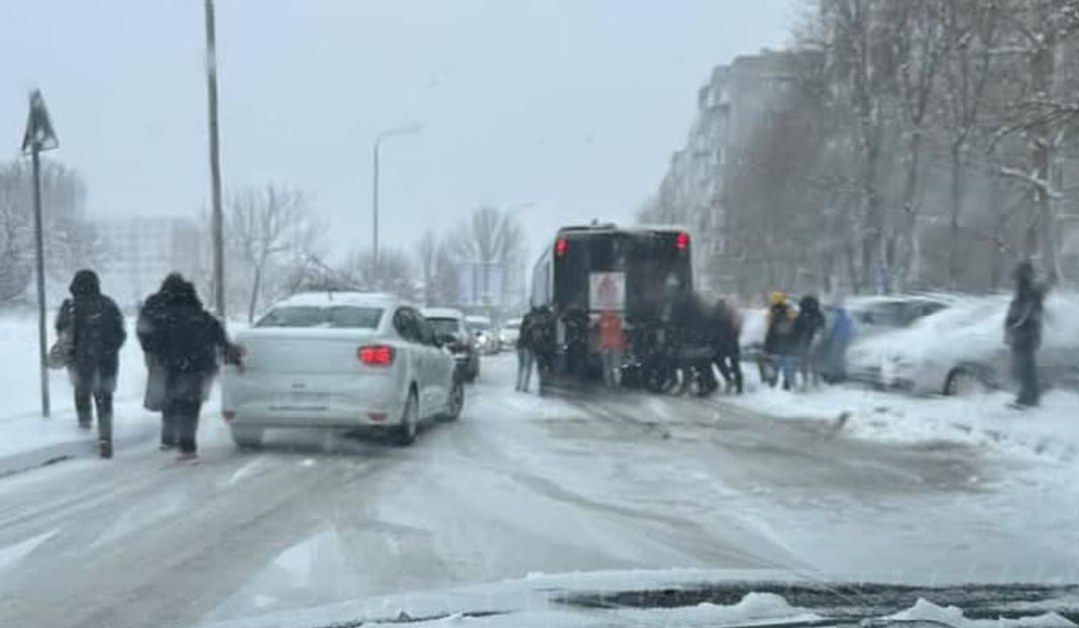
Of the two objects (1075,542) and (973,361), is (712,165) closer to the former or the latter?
(973,361)

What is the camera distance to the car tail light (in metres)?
11.8

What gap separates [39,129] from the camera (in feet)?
41.6

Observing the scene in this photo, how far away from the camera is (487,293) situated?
67.0 meters

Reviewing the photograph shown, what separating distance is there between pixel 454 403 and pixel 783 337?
22.2ft

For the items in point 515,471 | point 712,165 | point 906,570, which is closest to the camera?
point 906,570

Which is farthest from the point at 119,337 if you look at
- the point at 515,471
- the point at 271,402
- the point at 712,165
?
the point at 712,165

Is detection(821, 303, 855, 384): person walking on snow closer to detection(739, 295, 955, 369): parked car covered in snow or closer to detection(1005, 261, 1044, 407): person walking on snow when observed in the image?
detection(739, 295, 955, 369): parked car covered in snow

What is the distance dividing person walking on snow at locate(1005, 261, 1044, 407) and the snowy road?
2.49 m

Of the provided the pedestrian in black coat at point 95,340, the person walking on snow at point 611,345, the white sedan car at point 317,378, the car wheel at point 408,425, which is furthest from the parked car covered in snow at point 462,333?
the pedestrian in black coat at point 95,340

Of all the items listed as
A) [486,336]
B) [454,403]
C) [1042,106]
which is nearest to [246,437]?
[454,403]

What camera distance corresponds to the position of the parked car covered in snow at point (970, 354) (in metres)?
17.5

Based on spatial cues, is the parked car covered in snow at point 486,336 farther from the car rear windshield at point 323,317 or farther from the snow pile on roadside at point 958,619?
the snow pile on roadside at point 958,619

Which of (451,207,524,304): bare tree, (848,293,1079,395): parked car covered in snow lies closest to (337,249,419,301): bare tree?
(451,207,524,304): bare tree

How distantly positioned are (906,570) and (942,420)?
8.26m
